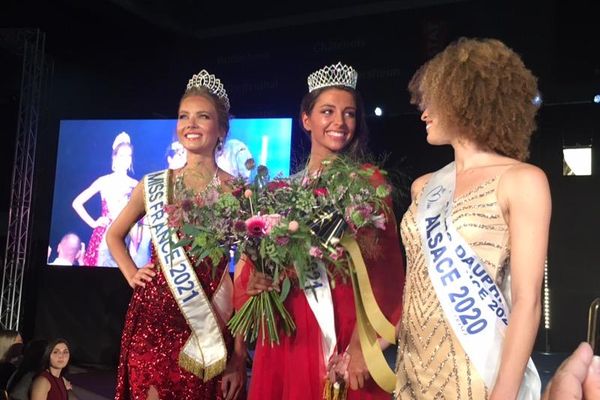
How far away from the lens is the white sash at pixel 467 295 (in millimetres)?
1195

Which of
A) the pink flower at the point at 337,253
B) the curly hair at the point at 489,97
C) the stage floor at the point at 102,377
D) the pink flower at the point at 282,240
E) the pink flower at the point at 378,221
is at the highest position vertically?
the curly hair at the point at 489,97

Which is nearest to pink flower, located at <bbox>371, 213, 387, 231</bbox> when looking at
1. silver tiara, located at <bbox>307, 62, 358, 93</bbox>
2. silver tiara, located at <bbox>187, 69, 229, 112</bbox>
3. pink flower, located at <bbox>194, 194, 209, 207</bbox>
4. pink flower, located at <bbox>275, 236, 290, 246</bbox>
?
pink flower, located at <bbox>275, 236, 290, 246</bbox>

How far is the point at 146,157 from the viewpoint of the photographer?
18.4 ft

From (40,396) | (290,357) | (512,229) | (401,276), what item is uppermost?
(512,229)

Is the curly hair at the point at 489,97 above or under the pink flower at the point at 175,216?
above

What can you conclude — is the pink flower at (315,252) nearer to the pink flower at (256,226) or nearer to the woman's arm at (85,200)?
the pink flower at (256,226)

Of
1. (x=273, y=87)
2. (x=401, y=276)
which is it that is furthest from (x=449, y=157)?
(x=401, y=276)

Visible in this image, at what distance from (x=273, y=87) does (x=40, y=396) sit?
3749mm

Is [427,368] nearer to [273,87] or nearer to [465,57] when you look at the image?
[465,57]

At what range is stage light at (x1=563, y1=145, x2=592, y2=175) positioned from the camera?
5922mm

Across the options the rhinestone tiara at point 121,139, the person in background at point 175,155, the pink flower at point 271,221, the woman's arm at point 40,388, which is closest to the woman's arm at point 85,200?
the rhinestone tiara at point 121,139

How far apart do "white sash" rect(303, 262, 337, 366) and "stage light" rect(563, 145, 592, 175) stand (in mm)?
4907

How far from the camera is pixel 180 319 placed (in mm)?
2115

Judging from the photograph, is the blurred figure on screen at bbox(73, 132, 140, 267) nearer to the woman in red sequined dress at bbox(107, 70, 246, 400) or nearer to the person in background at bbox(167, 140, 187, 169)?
the person in background at bbox(167, 140, 187, 169)
